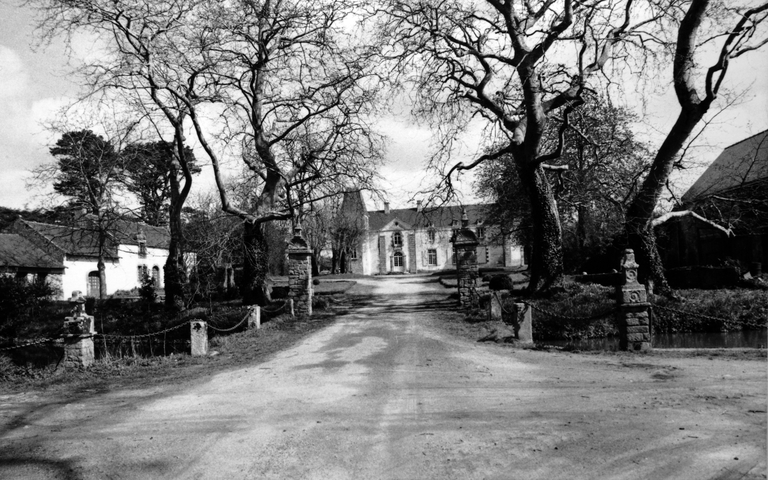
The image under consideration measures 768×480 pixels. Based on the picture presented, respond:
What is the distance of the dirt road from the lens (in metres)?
4.65

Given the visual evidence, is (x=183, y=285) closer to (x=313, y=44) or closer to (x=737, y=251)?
(x=313, y=44)

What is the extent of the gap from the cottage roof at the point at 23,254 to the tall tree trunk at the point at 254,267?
21.3 m

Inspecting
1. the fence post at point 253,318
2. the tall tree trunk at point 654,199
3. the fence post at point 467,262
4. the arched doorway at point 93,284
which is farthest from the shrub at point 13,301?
the arched doorway at point 93,284

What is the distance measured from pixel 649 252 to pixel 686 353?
8143 mm

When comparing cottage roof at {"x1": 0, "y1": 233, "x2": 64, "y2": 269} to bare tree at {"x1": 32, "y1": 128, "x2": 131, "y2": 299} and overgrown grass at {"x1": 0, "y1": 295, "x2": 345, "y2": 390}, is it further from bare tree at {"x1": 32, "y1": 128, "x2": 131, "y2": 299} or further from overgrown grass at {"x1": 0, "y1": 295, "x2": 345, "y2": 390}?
overgrown grass at {"x1": 0, "y1": 295, "x2": 345, "y2": 390}

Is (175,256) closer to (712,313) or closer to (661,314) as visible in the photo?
(661,314)

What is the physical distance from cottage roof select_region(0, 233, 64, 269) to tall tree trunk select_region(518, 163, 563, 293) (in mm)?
31518

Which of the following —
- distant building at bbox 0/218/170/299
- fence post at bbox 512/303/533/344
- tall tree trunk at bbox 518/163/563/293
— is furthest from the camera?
distant building at bbox 0/218/170/299

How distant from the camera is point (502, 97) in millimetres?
17297

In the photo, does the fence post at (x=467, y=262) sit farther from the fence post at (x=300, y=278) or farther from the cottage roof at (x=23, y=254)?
the cottage roof at (x=23, y=254)

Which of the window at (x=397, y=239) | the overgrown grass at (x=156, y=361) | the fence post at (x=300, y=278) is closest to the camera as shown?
the overgrown grass at (x=156, y=361)

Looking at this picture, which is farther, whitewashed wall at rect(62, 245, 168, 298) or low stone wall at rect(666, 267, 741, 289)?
whitewashed wall at rect(62, 245, 168, 298)

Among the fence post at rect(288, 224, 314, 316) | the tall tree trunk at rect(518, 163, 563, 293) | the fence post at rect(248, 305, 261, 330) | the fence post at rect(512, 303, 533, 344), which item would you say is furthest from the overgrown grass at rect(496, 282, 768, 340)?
the fence post at rect(248, 305, 261, 330)

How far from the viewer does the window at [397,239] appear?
6548 centimetres
